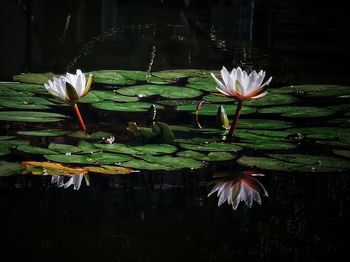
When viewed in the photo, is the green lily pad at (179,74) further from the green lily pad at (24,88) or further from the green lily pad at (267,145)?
the green lily pad at (267,145)

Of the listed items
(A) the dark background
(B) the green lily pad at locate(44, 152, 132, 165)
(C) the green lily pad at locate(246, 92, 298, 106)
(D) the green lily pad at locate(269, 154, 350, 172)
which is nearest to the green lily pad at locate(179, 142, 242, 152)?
(D) the green lily pad at locate(269, 154, 350, 172)

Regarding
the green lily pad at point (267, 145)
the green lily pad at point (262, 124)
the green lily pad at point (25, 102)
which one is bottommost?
the green lily pad at point (267, 145)

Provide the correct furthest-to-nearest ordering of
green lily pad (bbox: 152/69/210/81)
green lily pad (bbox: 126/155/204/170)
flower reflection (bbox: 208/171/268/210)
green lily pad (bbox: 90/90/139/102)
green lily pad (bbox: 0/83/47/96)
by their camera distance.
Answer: green lily pad (bbox: 152/69/210/81) < green lily pad (bbox: 0/83/47/96) < green lily pad (bbox: 90/90/139/102) < green lily pad (bbox: 126/155/204/170) < flower reflection (bbox: 208/171/268/210)

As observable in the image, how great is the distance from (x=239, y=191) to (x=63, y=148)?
0.54 metres

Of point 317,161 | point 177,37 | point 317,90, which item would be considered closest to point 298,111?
point 317,90

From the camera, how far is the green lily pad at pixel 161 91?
10.2 ft

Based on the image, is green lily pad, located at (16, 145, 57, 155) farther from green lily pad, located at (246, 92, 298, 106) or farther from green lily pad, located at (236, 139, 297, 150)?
green lily pad, located at (246, 92, 298, 106)

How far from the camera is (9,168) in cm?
225

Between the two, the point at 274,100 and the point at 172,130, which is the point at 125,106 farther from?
the point at 274,100

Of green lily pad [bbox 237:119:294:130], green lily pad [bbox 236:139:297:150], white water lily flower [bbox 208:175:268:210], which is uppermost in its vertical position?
green lily pad [bbox 237:119:294:130]

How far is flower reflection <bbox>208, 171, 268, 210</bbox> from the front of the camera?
7.05ft

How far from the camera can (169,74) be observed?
352 centimetres

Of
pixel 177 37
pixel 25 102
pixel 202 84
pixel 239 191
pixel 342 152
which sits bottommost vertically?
pixel 239 191

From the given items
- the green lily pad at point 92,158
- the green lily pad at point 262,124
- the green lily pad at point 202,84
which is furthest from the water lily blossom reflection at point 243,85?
the green lily pad at point 202,84
